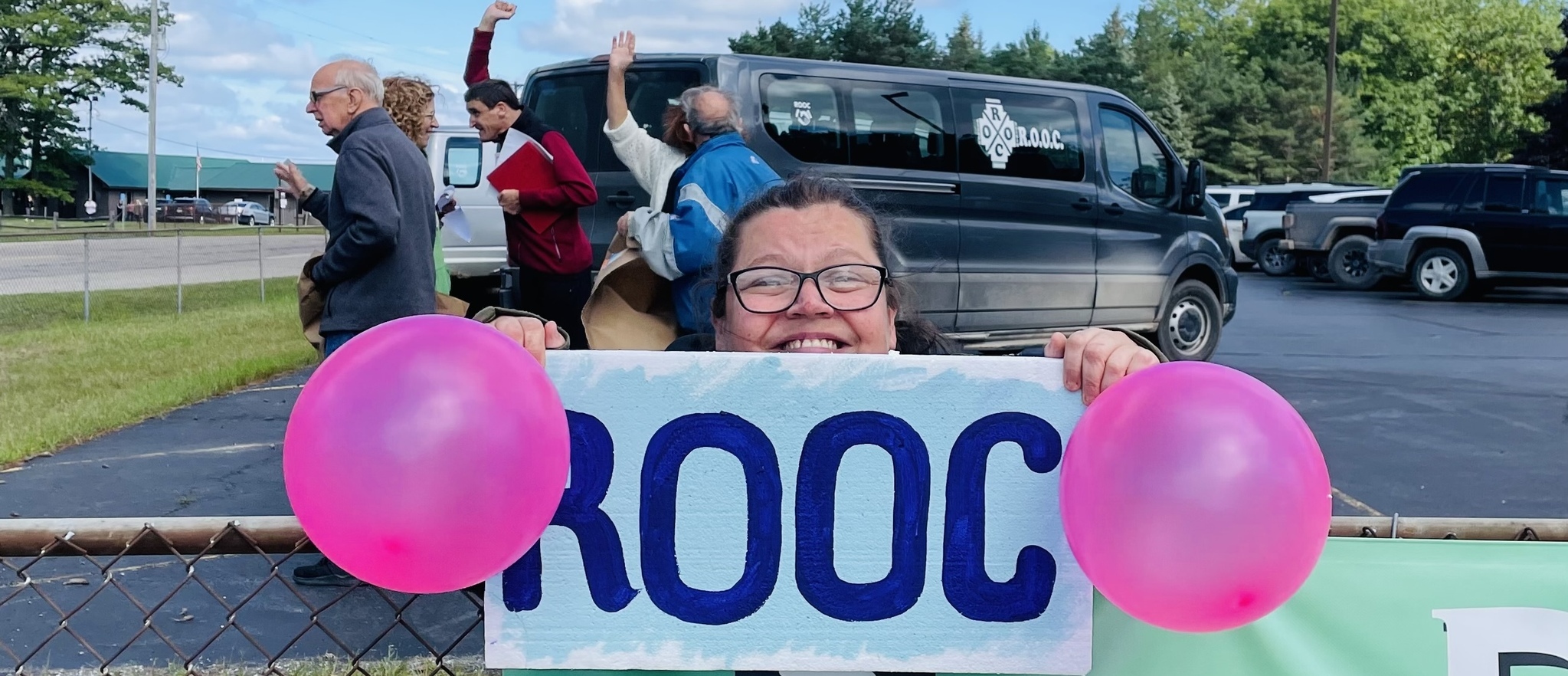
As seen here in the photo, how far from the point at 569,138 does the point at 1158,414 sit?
762cm

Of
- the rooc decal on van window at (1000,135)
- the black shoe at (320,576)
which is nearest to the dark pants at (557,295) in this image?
the black shoe at (320,576)

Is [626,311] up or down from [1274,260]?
down

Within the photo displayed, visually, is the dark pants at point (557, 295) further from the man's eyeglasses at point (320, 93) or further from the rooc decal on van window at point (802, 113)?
the rooc decal on van window at point (802, 113)

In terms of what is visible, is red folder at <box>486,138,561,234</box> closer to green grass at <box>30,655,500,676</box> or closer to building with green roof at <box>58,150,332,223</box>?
green grass at <box>30,655,500,676</box>

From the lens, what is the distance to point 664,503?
1643 millimetres

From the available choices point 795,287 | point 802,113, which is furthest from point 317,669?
point 802,113

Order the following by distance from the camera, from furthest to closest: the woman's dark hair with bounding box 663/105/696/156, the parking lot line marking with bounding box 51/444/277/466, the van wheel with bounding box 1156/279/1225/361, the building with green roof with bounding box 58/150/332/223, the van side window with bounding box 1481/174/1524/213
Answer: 1. the building with green roof with bounding box 58/150/332/223
2. the van side window with bounding box 1481/174/1524/213
3. the van wheel with bounding box 1156/279/1225/361
4. the parking lot line marking with bounding box 51/444/277/466
5. the woman's dark hair with bounding box 663/105/696/156

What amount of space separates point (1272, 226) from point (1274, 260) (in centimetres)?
65

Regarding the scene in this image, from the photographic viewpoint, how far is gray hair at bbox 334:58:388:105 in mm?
4488

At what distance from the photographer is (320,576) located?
14.8ft

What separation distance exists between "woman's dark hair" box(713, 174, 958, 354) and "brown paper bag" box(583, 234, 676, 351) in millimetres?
257

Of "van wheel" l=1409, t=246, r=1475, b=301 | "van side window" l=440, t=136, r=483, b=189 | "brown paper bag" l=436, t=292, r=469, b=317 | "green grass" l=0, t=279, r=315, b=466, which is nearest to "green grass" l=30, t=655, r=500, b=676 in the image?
"brown paper bag" l=436, t=292, r=469, b=317

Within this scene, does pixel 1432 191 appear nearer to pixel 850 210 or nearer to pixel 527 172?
pixel 527 172

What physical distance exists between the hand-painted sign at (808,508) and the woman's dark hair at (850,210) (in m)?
0.59
